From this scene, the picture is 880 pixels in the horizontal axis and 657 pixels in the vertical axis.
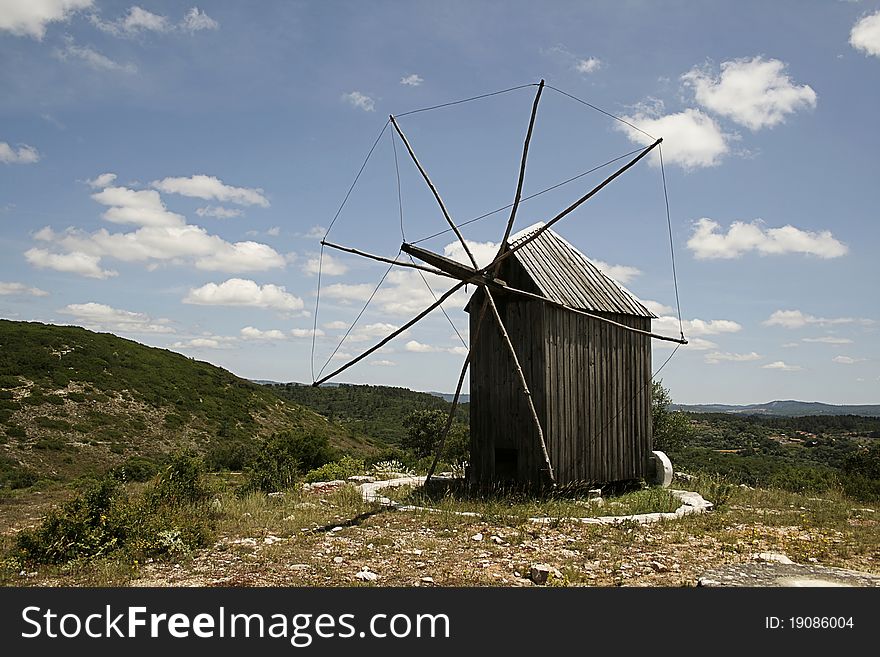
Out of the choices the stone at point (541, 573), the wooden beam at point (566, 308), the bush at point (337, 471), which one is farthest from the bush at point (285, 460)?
the stone at point (541, 573)

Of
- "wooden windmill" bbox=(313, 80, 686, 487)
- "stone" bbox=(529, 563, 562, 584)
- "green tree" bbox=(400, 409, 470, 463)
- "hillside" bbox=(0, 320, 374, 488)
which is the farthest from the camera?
"green tree" bbox=(400, 409, 470, 463)

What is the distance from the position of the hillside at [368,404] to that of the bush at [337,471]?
27.0 metres

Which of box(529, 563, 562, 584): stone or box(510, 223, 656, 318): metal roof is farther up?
box(510, 223, 656, 318): metal roof

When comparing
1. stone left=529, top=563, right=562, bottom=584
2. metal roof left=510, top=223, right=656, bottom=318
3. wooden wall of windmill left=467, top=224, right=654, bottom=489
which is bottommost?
stone left=529, top=563, right=562, bottom=584

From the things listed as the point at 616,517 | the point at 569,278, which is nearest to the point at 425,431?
the point at 569,278

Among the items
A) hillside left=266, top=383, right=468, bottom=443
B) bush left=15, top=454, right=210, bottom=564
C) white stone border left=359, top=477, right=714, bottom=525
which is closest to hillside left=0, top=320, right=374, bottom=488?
hillside left=266, top=383, right=468, bottom=443

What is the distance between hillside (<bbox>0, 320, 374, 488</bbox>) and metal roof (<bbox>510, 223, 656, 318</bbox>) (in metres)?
11.0

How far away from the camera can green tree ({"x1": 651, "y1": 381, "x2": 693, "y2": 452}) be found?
69.9 ft

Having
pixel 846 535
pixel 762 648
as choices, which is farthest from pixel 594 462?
pixel 762 648

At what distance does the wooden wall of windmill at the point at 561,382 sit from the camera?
13.3 meters

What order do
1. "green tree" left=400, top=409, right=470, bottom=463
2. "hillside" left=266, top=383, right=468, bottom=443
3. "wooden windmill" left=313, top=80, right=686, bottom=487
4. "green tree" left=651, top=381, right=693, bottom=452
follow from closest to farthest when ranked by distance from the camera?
"wooden windmill" left=313, top=80, right=686, bottom=487 → "green tree" left=651, top=381, right=693, bottom=452 → "green tree" left=400, top=409, right=470, bottom=463 → "hillside" left=266, top=383, right=468, bottom=443

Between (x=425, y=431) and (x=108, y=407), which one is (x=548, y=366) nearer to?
(x=425, y=431)

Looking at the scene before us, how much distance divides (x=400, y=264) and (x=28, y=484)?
51.8 feet

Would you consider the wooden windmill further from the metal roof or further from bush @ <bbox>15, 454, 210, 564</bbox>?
bush @ <bbox>15, 454, 210, 564</bbox>
